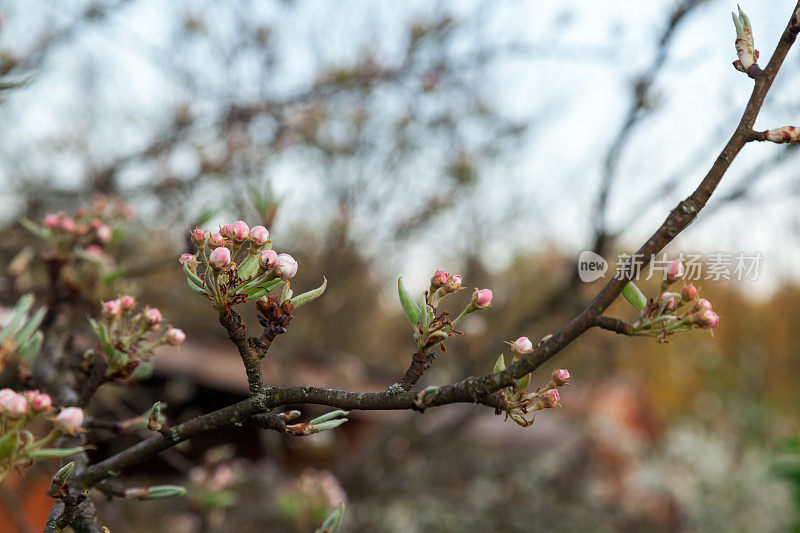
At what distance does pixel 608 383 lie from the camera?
998 cm

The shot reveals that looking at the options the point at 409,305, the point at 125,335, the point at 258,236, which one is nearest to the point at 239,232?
the point at 258,236

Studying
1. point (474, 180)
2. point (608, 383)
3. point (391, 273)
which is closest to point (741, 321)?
point (608, 383)

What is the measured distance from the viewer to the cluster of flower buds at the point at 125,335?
1240mm

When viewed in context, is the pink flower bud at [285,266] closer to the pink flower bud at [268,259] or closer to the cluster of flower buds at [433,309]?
the pink flower bud at [268,259]

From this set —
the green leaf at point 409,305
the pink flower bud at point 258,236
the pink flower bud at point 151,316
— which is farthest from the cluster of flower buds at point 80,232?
the green leaf at point 409,305

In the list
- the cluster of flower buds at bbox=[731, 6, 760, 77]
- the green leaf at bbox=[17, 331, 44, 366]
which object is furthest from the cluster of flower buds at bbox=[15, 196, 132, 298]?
the cluster of flower buds at bbox=[731, 6, 760, 77]

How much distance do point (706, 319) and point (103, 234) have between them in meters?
1.59

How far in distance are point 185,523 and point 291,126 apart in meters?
2.99

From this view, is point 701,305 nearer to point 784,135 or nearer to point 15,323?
point 784,135

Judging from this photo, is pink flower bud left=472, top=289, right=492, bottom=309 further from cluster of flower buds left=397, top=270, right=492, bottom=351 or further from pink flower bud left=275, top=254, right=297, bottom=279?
pink flower bud left=275, top=254, right=297, bottom=279

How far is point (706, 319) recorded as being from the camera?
906 millimetres

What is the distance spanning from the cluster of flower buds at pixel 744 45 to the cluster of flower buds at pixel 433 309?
20.2 inches

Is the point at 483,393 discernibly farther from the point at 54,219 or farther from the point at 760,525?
the point at 760,525

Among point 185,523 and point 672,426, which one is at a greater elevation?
point 672,426
